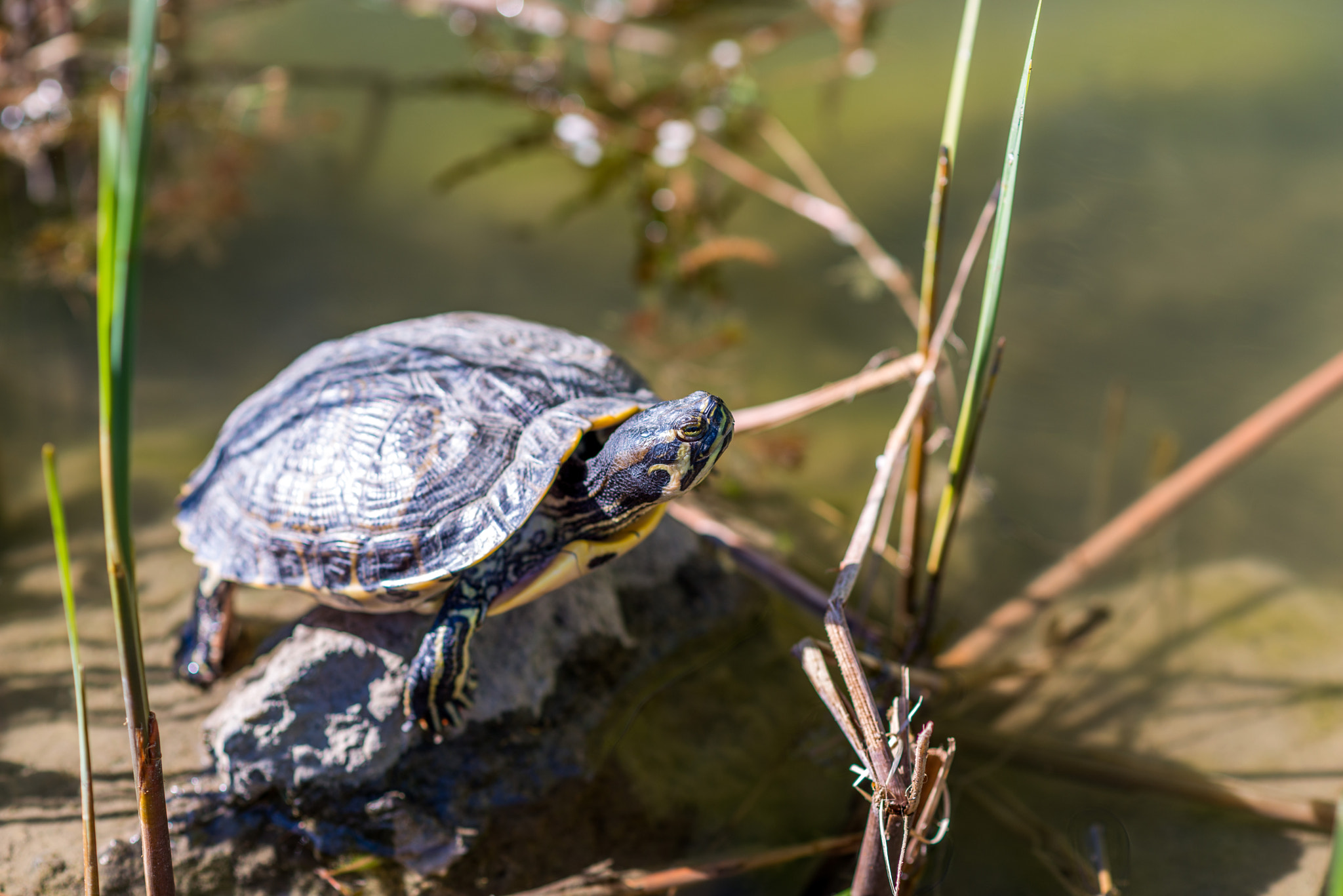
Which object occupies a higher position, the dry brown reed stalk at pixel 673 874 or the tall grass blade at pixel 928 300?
the tall grass blade at pixel 928 300

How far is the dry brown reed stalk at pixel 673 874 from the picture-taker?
189cm

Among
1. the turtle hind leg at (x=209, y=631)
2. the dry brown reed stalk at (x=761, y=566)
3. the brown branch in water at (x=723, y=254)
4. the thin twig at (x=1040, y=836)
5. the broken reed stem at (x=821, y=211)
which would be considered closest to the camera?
the thin twig at (x=1040, y=836)

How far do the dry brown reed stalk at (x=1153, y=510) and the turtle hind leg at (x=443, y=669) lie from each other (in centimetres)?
125

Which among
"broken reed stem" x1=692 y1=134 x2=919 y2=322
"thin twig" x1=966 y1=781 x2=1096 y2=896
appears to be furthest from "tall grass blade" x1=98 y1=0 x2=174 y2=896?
"broken reed stem" x1=692 y1=134 x2=919 y2=322

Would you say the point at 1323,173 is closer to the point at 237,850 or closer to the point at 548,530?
the point at 548,530

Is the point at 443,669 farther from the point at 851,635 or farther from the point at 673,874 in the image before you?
the point at 851,635

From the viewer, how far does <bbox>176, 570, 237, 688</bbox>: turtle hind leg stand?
216 cm

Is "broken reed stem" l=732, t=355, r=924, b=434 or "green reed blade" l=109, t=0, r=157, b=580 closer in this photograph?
"green reed blade" l=109, t=0, r=157, b=580

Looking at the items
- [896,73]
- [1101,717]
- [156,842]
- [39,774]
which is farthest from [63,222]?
[1101,717]

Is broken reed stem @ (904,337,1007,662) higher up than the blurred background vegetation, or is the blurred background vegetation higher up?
the blurred background vegetation

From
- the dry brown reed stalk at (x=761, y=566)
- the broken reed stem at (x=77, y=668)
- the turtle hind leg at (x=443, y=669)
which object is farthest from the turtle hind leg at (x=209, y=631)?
the dry brown reed stalk at (x=761, y=566)

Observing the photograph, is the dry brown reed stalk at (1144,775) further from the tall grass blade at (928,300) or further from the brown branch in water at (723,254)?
the brown branch in water at (723,254)

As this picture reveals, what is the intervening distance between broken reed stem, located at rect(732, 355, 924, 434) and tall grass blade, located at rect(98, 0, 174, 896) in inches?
49.9

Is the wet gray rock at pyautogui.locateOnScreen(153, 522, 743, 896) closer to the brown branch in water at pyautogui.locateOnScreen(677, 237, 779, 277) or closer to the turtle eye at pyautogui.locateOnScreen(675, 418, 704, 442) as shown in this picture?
the turtle eye at pyautogui.locateOnScreen(675, 418, 704, 442)
